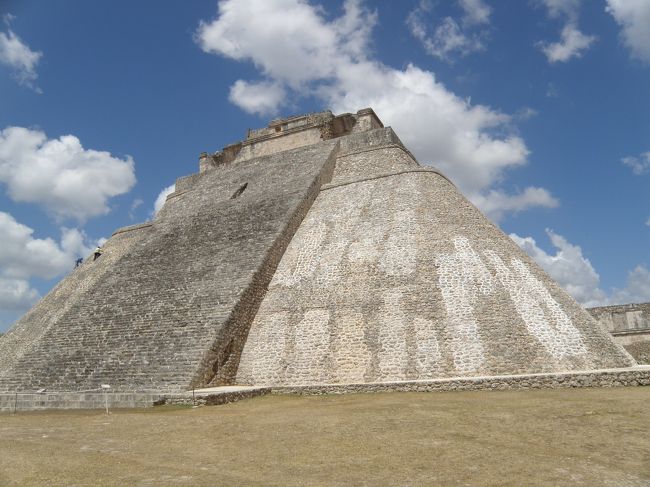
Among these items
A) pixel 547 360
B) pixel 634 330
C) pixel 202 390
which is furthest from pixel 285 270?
pixel 634 330

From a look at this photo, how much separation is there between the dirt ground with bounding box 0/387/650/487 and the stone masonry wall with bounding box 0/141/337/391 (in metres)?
2.08

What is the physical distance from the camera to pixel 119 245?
67.2ft

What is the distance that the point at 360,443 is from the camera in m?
5.95

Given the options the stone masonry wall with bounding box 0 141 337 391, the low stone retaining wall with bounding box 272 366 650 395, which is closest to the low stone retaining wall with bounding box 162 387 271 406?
the stone masonry wall with bounding box 0 141 337 391

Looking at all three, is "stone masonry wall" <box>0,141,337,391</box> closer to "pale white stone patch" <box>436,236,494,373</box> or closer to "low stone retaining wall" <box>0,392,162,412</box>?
"low stone retaining wall" <box>0,392,162,412</box>

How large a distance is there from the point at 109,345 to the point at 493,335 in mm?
8984

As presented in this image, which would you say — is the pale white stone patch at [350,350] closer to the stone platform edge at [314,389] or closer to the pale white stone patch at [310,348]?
the pale white stone patch at [310,348]

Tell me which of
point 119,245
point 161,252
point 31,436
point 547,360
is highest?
point 119,245

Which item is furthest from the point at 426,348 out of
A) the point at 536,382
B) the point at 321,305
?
the point at 321,305

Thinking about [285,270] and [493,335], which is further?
[285,270]

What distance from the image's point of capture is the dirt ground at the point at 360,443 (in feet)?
15.4

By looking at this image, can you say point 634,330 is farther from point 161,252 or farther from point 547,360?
point 161,252

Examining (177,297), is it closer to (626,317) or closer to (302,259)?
(302,259)

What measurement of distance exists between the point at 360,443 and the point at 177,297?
833cm
